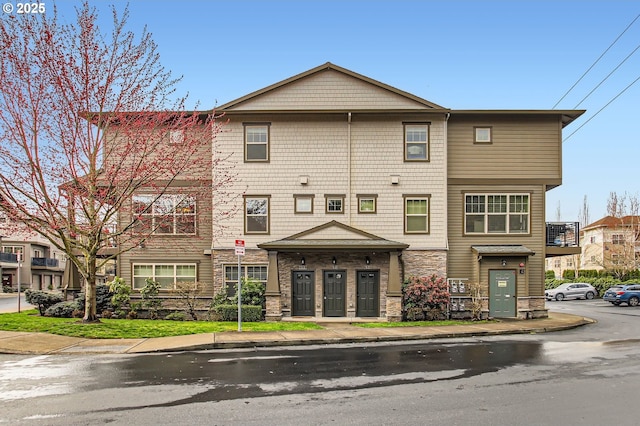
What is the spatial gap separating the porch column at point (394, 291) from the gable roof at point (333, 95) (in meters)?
6.98

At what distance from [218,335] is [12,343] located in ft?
19.0

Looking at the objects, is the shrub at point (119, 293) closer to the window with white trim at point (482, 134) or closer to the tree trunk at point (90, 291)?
the tree trunk at point (90, 291)

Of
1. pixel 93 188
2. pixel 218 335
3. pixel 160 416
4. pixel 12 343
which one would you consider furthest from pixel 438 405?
pixel 93 188

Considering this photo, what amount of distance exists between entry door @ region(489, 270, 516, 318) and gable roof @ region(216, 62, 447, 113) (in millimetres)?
8350

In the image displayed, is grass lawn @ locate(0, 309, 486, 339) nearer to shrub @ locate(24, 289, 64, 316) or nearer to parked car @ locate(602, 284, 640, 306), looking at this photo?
shrub @ locate(24, 289, 64, 316)

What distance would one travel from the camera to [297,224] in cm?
2362

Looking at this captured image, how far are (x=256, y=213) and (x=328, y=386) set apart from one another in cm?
1472

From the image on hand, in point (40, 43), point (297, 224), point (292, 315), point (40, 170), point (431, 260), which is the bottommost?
point (292, 315)

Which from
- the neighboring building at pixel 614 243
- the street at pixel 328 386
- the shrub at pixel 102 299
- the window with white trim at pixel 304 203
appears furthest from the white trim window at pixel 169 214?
the neighboring building at pixel 614 243

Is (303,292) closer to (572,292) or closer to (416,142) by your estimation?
(416,142)

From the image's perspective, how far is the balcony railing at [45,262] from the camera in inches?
2838

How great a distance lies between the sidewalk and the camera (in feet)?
47.0

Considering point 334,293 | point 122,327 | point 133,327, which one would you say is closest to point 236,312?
point 334,293

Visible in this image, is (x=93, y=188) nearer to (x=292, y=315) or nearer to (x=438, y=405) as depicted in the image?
(x=292, y=315)
